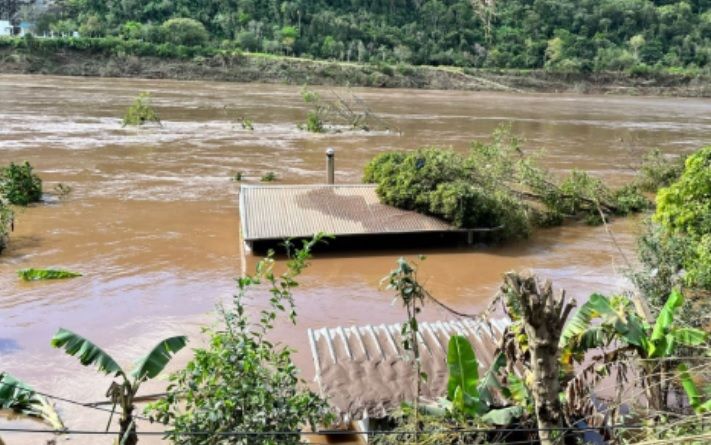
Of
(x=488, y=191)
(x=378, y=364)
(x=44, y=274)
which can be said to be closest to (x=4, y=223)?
(x=44, y=274)

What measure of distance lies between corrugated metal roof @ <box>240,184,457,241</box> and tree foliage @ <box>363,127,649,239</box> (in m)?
0.42

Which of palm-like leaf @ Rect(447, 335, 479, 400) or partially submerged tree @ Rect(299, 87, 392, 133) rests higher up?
partially submerged tree @ Rect(299, 87, 392, 133)

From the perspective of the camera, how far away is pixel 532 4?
331ft

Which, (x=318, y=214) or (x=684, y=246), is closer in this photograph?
(x=684, y=246)

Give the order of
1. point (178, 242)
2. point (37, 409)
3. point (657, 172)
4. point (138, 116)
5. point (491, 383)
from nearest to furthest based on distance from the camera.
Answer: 1. point (491, 383)
2. point (37, 409)
3. point (178, 242)
4. point (657, 172)
5. point (138, 116)

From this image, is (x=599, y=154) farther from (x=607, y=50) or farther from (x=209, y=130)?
(x=607, y=50)

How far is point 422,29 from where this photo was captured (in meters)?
96.6

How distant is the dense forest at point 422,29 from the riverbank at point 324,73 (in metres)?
3.11

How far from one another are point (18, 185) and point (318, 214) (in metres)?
8.62

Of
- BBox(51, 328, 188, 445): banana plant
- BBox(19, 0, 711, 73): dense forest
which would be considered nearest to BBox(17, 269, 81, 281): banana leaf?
BBox(51, 328, 188, 445): banana plant

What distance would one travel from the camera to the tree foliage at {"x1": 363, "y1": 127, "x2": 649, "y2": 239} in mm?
15875

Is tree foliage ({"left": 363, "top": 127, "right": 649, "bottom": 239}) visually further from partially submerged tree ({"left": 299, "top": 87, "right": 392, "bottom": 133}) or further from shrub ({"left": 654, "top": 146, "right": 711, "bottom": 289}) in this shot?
partially submerged tree ({"left": 299, "top": 87, "right": 392, "bottom": 133})

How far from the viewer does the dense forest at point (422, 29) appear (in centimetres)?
8488

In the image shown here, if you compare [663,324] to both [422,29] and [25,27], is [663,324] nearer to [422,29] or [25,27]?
[25,27]
